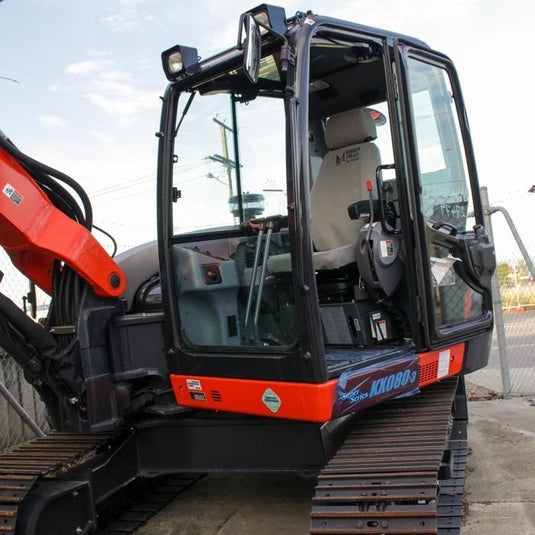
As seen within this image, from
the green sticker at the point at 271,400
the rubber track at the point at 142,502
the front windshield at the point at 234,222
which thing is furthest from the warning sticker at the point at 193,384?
the rubber track at the point at 142,502

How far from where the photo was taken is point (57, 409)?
3523 mm

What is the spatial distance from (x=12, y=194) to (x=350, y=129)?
2491 mm

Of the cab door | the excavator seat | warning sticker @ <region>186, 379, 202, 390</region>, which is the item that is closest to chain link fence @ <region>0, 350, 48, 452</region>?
warning sticker @ <region>186, 379, 202, 390</region>

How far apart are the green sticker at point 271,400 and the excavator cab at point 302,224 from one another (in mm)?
26

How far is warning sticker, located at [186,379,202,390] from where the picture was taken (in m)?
3.45

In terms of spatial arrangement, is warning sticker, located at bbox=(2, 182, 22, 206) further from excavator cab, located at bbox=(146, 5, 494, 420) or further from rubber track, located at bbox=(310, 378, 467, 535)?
rubber track, located at bbox=(310, 378, 467, 535)

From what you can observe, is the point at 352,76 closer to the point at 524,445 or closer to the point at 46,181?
the point at 46,181

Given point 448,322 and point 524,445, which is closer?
point 448,322

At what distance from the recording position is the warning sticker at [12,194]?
3061 mm

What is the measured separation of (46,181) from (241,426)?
5.69ft

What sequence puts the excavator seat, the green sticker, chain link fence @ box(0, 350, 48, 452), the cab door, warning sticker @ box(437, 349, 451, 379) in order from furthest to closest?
chain link fence @ box(0, 350, 48, 452), the excavator seat, warning sticker @ box(437, 349, 451, 379), the cab door, the green sticker

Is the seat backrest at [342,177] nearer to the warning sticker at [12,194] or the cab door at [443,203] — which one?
the cab door at [443,203]

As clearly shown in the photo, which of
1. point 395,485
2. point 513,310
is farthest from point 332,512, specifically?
point 513,310

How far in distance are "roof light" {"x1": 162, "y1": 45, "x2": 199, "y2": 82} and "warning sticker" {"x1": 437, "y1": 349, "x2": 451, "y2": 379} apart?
219 cm
